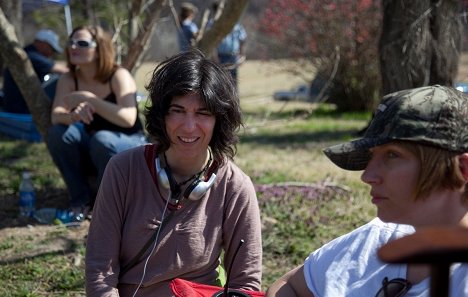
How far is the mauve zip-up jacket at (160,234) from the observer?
277cm

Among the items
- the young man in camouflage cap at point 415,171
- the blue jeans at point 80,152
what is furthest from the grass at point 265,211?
the young man in camouflage cap at point 415,171

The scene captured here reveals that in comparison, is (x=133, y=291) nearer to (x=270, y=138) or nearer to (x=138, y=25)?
(x=138, y=25)

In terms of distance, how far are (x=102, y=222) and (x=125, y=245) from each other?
0.12 m

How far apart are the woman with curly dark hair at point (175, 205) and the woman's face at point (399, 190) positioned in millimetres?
957

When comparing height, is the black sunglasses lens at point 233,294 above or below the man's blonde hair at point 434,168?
below

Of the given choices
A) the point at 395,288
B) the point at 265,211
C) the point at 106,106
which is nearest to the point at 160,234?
the point at 395,288

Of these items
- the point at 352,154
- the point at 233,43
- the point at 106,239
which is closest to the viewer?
the point at 352,154

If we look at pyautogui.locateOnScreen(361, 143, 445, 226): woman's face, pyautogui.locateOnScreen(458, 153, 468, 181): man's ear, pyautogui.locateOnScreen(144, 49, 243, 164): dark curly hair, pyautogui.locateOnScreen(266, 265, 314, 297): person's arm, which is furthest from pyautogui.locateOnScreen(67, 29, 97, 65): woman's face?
pyautogui.locateOnScreen(458, 153, 468, 181): man's ear

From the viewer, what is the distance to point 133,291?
2846 millimetres

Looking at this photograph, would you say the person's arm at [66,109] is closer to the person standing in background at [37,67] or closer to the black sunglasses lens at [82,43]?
the black sunglasses lens at [82,43]

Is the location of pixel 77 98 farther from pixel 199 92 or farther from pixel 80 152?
pixel 199 92

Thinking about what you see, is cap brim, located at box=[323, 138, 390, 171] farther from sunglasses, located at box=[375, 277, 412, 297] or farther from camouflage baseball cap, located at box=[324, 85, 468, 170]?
sunglasses, located at box=[375, 277, 412, 297]

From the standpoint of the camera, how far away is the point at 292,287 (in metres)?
2.28

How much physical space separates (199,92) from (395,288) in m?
1.13
